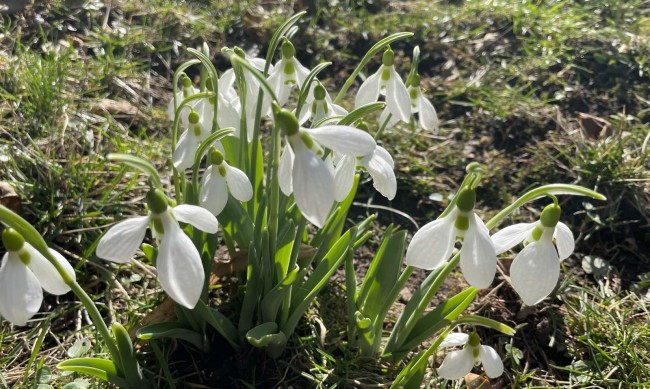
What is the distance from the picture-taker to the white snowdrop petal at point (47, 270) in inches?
43.3

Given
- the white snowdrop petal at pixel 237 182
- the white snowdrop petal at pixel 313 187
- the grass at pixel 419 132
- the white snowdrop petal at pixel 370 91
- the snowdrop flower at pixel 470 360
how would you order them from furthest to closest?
the grass at pixel 419 132, the white snowdrop petal at pixel 370 91, the snowdrop flower at pixel 470 360, the white snowdrop petal at pixel 237 182, the white snowdrop petal at pixel 313 187

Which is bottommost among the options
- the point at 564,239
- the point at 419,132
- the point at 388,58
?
the point at 419,132

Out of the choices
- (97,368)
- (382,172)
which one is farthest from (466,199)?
(97,368)

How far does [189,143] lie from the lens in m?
1.41

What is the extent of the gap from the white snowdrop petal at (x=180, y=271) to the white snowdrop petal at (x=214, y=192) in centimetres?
24

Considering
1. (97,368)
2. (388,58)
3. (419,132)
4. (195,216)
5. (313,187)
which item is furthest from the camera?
(419,132)

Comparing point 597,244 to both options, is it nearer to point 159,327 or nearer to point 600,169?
point 600,169

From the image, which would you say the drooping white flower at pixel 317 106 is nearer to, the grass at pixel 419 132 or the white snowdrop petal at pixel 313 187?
the white snowdrop petal at pixel 313 187

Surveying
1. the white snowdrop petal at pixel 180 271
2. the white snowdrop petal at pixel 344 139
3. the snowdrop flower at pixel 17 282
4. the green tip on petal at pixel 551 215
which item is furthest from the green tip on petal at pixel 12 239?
the green tip on petal at pixel 551 215

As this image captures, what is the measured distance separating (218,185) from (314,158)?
0.35m

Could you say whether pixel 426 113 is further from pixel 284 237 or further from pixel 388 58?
pixel 284 237

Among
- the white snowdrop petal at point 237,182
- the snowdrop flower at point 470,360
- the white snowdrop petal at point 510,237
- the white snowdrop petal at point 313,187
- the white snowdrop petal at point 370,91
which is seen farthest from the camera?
the white snowdrop petal at point 370,91

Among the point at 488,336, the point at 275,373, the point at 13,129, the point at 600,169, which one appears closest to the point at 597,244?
the point at 600,169

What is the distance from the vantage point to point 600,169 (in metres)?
2.30
